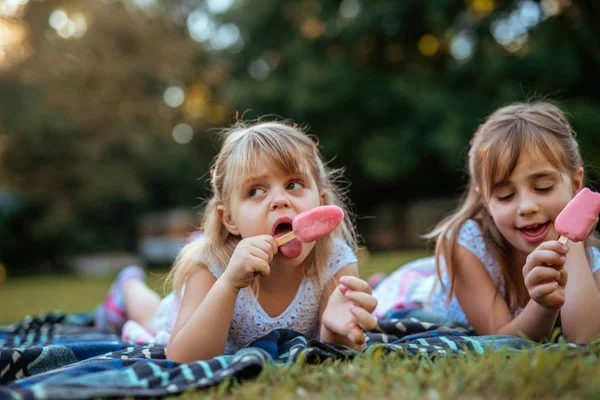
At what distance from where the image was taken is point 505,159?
2.30 m

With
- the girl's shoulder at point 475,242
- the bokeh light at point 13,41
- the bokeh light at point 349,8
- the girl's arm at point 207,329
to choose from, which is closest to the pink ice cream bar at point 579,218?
the girl's shoulder at point 475,242

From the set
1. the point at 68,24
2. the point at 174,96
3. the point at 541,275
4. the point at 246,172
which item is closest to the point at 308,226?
the point at 246,172

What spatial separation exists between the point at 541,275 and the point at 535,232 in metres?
0.44

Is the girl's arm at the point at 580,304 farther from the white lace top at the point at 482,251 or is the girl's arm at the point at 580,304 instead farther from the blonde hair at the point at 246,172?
the blonde hair at the point at 246,172

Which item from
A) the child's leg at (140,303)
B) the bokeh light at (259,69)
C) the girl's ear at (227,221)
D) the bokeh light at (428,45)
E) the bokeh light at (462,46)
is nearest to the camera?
the girl's ear at (227,221)

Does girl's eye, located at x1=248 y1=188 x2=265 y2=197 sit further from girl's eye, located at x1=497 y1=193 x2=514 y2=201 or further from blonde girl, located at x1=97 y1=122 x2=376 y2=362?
girl's eye, located at x1=497 y1=193 x2=514 y2=201

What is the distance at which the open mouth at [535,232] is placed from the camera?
226cm

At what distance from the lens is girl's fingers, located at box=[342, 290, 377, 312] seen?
5.89 ft

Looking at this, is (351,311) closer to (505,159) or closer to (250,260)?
(250,260)

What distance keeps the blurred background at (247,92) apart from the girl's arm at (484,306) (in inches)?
421

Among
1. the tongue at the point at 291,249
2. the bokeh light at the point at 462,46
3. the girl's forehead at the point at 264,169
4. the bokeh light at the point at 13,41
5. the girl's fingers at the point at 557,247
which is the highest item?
the bokeh light at the point at 13,41

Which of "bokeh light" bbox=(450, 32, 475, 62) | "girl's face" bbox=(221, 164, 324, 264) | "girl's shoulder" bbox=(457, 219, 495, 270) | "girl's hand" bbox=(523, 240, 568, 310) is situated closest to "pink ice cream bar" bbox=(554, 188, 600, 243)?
"girl's hand" bbox=(523, 240, 568, 310)

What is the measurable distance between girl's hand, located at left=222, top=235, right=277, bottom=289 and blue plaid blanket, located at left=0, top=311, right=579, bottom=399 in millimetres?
239

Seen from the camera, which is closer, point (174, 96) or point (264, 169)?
point (264, 169)
